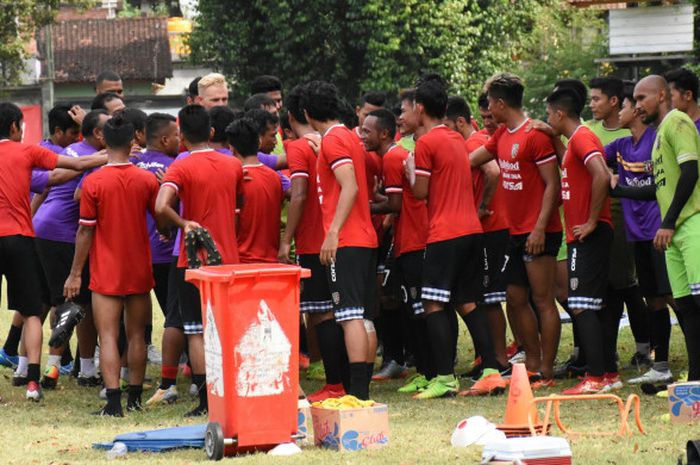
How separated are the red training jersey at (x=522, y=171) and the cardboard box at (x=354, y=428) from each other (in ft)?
10.4

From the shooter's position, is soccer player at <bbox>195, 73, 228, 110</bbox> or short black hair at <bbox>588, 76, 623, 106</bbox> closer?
short black hair at <bbox>588, 76, 623, 106</bbox>

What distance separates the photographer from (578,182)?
33.6ft

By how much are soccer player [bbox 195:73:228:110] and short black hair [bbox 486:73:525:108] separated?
2.66 metres

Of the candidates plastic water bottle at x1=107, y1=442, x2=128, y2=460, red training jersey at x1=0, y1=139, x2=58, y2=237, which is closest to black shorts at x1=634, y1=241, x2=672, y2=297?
plastic water bottle at x1=107, y1=442, x2=128, y2=460

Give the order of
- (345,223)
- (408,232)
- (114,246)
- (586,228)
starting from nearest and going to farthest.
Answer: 1. (345,223)
2. (586,228)
3. (114,246)
4. (408,232)

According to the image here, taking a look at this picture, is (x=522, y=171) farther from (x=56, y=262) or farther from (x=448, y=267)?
(x=56, y=262)

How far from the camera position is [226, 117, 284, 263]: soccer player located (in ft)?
32.9

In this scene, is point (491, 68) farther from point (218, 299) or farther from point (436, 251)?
point (218, 299)

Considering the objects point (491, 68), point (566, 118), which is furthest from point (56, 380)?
point (491, 68)

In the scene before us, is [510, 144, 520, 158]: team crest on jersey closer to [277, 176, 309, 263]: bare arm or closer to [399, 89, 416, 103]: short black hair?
[399, 89, 416, 103]: short black hair

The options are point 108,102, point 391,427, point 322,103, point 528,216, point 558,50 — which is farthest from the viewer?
point 558,50

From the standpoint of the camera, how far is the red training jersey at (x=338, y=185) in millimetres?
9484

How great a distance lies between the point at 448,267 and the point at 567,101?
1578mm

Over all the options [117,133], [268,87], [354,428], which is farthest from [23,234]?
[354,428]
